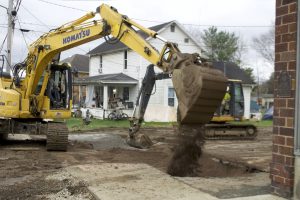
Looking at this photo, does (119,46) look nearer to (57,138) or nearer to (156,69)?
(156,69)

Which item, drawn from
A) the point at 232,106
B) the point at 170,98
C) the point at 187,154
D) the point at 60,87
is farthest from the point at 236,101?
the point at 187,154

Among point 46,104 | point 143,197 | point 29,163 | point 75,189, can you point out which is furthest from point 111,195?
point 46,104

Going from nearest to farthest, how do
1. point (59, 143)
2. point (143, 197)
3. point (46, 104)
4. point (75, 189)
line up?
point (143, 197) < point (75, 189) < point (59, 143) < point (46, 104)

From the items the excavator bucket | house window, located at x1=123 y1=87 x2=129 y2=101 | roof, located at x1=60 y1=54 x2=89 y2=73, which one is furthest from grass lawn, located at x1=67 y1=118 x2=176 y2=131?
roof, located at x1=60 y1=54 x2=89 y2=73

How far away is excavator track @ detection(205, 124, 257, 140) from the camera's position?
63.2 ft

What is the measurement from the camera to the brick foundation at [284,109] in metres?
6.00

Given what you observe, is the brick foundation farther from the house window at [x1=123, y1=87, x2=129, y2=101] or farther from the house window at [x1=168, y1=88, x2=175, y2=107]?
the house window at [x1=123, y1=87, x2=129, y2=101]

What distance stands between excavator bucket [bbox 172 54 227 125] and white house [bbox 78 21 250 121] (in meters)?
21.8

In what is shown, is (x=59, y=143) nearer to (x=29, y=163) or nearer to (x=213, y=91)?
(x=29, y=163)

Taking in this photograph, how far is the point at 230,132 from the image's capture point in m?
19.8

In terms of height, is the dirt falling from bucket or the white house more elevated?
the white house

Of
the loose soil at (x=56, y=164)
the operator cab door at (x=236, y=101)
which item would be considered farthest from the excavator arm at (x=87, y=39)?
the operator cab door at (x=236, y=101)

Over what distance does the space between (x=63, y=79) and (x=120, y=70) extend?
19.2 metres

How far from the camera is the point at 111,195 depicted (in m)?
6.38
